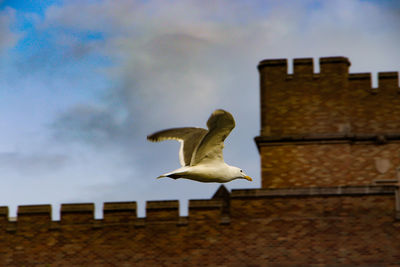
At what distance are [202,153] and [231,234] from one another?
935 cm

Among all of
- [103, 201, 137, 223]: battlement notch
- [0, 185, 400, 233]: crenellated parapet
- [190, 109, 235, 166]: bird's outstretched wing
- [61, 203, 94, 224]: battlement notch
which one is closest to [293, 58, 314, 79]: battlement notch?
[0, 185, 400, 233]: crenellated parapet

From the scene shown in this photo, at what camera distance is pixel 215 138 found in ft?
59.7

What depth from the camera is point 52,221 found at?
1129 inches

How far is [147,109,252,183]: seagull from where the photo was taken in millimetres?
17953

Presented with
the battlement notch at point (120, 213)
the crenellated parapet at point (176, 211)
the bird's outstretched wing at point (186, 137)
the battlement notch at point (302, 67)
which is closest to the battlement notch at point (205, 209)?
the crenellated parapet at point (176, 211)

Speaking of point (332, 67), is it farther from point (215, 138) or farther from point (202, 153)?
point (215, 138)

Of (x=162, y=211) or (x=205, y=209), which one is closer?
(x=205, y=209)

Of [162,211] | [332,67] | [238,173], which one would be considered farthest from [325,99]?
[238,173]

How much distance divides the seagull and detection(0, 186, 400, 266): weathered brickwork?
8414 mm

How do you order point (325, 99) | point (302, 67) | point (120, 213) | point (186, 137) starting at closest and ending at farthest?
point (186, 137)
point (120, 213)
point (325, 99)
point (302, 67)

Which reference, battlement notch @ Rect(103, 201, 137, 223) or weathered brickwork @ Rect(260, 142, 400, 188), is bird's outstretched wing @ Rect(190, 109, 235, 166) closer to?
battlement notch @ Rect(103, 201, 137, 223)

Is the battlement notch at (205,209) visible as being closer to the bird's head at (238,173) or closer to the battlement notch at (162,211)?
the battlement notch at (162,211)

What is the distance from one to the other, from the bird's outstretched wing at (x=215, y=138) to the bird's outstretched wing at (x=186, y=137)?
129mm

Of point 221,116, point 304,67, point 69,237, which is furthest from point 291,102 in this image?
point 221,116
